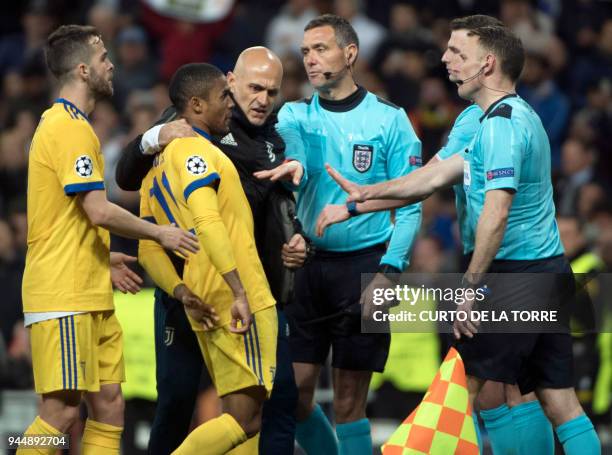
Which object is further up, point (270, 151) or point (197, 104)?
point (197, 104)

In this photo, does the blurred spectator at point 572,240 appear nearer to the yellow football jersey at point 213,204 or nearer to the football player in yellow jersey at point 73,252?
the yellow football jersey at point 213,204

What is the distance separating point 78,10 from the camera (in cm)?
1333

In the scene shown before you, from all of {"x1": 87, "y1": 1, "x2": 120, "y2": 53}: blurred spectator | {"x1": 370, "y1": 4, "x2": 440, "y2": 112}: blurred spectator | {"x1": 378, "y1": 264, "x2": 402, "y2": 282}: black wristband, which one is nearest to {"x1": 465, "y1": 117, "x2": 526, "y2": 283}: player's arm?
{"x1": 378, "y1": 264, "x2": 402, "y2": 282}: black wristband

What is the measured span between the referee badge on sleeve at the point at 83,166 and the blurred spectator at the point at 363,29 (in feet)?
22.1

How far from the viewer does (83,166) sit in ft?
17.9

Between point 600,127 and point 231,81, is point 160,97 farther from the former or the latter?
point 231,81

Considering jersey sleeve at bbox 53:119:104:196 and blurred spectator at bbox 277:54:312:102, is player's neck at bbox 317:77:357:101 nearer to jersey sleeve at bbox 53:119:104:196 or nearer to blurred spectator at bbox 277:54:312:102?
jersey sleeve at bbox 53:119:104:196

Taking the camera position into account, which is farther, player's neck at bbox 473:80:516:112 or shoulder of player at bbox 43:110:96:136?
player's neck at bbox 473:80:516:112

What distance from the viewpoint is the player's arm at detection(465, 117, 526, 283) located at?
5.48 m

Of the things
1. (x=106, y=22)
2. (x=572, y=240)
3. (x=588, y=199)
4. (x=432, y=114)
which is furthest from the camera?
(x=106, y=22)

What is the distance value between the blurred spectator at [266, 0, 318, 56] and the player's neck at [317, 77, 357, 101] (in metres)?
5.55

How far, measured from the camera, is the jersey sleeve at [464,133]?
19.9 feet

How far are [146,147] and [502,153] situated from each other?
1.57 m

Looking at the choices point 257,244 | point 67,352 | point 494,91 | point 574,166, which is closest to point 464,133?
point 494,91
